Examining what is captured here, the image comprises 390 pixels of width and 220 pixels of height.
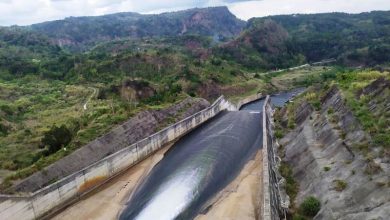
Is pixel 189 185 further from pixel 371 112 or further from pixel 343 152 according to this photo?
pixel 371 112

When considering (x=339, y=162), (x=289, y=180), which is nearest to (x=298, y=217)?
(x=339, y=162)

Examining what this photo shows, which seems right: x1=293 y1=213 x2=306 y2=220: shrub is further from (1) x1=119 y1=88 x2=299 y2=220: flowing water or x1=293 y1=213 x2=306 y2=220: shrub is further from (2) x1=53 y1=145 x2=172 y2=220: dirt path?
(2) x1=53 y1=145 x2=172 y2=220: dirt path

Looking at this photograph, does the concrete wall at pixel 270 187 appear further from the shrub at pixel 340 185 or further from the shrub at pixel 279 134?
the shrub at pixel 340 185

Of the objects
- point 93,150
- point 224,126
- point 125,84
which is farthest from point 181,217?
point 125,84

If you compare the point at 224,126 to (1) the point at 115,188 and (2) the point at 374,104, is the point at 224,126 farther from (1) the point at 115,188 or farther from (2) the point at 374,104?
(2) the point at 374,104

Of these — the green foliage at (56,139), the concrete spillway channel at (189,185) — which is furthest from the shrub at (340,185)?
the green foliage at (56,139)
